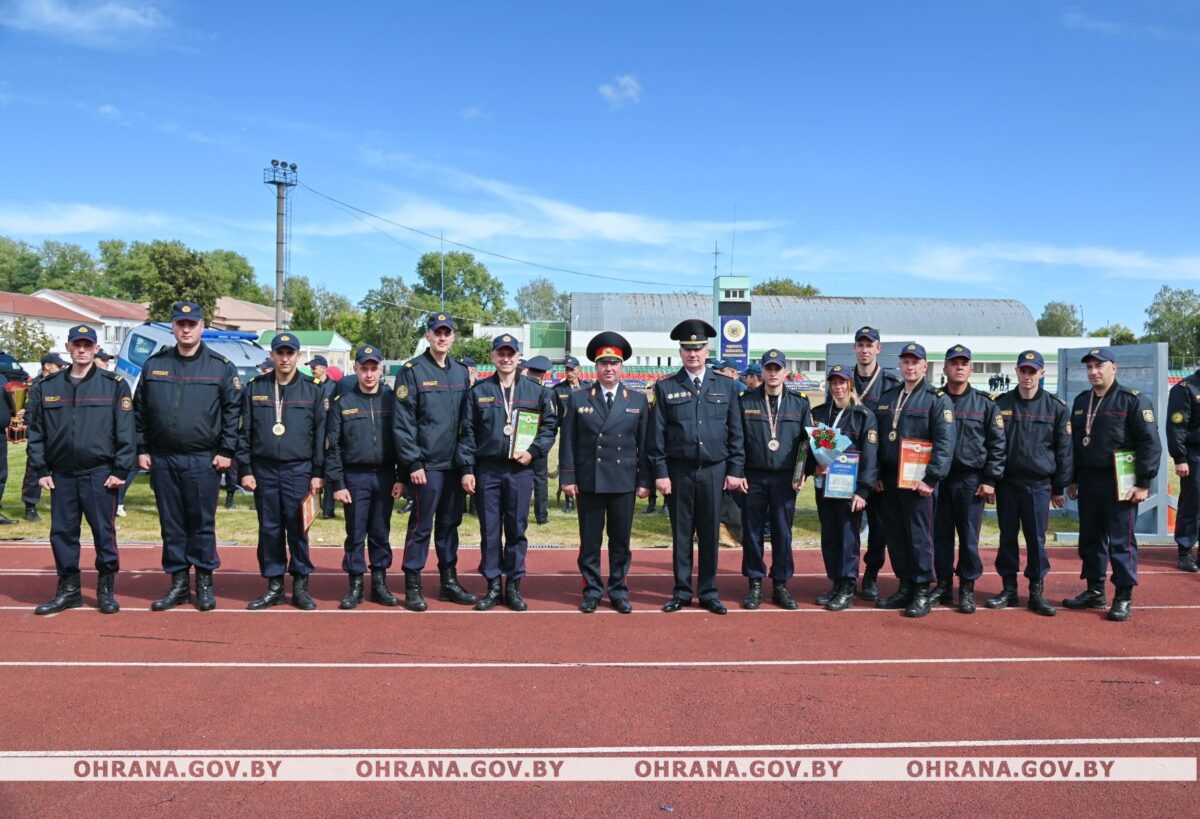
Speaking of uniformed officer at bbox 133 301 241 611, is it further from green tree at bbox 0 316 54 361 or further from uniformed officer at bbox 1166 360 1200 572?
green tree at bbox 0 316 54 361

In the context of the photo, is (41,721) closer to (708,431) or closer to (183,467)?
(183,467)

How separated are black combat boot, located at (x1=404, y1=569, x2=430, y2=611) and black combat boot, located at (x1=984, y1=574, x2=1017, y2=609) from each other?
181 inches

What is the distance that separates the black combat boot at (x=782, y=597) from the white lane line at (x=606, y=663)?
1.18 metres

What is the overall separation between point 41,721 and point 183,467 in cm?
238

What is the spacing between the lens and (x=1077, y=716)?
4.34 m

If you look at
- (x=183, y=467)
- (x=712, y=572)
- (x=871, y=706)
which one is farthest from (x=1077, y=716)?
(x=183, y=467)

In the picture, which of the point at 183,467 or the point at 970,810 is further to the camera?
the point at 183,467

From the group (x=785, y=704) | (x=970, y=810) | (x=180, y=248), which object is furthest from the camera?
(x=180, y=248)

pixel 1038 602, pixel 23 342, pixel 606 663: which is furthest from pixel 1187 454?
pixel 23 342

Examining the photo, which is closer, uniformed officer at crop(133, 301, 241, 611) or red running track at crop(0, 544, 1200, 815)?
red running track at crop(0, 544, 1200, 815)

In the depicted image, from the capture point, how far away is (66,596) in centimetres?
627

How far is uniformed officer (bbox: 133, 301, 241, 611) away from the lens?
620 centimetres

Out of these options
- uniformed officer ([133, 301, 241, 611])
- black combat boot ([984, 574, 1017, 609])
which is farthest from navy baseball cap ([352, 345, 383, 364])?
black combat boot ([984, 574, 1017, 609])

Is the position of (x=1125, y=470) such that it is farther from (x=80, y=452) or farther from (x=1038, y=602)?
(x=80, y=452)
